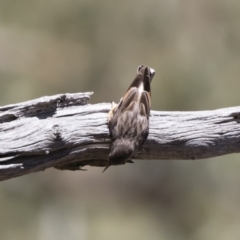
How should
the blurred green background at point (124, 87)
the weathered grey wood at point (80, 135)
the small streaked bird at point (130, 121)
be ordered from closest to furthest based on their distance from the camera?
the weathered grey wood at point (80, 135) → the small streaked bird at point (130, 121) → the blurred green background at point (124, 87)

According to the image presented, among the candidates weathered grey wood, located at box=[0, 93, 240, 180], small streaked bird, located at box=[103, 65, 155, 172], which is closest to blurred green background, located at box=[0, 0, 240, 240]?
small streaked bird, located at box=[103, 65, 155, 172]

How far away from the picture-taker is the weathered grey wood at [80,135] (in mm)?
4383

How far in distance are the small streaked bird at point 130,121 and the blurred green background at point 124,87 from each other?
13.2 ft

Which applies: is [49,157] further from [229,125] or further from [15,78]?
[15,78]

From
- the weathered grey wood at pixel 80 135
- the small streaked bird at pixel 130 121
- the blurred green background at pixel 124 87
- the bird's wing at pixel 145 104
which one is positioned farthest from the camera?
the blurred green background at pixel 124 87

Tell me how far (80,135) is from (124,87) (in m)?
5.54

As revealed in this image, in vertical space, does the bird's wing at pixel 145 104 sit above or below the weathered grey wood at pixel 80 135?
above

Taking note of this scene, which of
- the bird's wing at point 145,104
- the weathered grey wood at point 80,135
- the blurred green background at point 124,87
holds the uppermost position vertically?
the blurred green background at point 124,87

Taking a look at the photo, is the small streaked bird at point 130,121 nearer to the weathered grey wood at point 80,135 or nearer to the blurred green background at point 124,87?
the weathered grey wood at point 80,135

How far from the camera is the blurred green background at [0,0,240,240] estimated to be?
895 centimetres

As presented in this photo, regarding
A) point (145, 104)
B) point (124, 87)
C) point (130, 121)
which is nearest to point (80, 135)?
point (130, 121)

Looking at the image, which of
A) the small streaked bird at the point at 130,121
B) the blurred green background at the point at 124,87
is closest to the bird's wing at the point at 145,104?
the small streaked bird at the point at 130,121

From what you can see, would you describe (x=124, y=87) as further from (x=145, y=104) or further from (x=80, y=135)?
(x=80, y=135)

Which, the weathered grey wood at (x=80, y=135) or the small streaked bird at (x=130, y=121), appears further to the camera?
the small streaked bird at (x=130, y=121)
